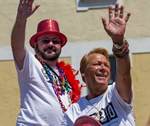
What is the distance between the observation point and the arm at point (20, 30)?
353 cm

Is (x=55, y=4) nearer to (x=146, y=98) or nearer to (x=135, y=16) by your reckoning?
(x=135, y=16)

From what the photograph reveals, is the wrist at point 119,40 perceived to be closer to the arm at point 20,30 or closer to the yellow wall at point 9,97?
the arm at point 20,30

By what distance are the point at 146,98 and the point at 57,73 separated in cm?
226

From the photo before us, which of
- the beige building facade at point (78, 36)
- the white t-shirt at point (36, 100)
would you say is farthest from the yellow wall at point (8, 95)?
the white t-shirt at point (36, 100)

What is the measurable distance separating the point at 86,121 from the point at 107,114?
236 millimetres

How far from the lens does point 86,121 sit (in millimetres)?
3012

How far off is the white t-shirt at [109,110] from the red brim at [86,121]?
0.54 ft

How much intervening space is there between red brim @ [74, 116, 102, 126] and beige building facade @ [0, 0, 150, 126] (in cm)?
321

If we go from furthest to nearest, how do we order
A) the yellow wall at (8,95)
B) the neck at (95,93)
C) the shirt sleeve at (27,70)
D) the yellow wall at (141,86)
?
the yellow wall at (8,95)
the yellow wall at (141,86)
the shirt sleeve at (27,70)
the neck at (95,93)

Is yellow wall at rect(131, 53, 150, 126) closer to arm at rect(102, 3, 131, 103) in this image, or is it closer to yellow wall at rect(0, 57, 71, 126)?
yellow wall at rect(0, 57, 71, 126)

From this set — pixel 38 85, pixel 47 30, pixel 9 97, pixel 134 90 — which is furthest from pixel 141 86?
pixel 38 85

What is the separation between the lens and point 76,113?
3363 mm

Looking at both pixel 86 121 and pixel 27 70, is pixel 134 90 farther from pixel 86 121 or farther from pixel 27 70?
pixel 86 121

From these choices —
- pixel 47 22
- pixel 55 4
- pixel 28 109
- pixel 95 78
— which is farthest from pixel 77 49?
pixel 95 78
